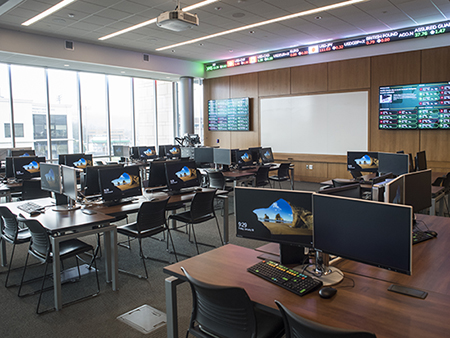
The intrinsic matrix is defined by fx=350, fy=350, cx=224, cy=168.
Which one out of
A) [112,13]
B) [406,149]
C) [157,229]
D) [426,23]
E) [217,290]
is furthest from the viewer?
[406,149]

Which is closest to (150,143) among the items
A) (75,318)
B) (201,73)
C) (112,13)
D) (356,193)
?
(201,73)

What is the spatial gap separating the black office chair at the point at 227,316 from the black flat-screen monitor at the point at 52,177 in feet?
9.34

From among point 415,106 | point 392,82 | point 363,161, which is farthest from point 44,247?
point 392,82

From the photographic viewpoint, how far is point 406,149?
8.44m

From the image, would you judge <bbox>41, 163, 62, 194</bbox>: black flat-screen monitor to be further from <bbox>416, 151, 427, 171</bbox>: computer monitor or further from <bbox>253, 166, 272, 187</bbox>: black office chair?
<bbox>416, 151, 427, 171</bbox>: computer monitor

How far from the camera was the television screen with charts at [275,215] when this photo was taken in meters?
2.18

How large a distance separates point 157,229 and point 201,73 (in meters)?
8.97

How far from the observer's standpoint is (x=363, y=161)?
20.8 feet

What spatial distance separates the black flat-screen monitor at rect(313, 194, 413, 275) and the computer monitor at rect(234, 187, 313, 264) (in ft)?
0.32

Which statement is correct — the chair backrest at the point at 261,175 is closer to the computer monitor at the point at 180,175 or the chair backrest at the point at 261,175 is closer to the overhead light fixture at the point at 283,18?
the computer monitor at the point at 180,175

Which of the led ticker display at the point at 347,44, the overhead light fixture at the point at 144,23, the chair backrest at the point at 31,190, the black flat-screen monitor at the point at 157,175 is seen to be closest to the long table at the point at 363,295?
the black flat-screen monitor at the point at 157,175

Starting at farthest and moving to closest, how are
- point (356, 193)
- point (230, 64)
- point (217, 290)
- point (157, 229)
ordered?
1. point (230, 64)
2. point (157, 229)
3. point (356, 193)
4. point (217, 290)

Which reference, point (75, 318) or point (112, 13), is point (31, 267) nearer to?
point (75, 318)

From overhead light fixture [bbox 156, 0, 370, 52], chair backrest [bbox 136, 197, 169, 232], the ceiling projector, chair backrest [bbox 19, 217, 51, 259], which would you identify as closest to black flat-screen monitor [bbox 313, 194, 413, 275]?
chair backrest [bbox 136, 197, 169, 232]
